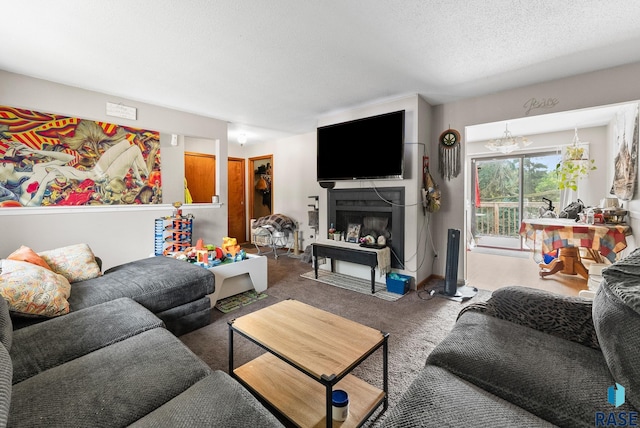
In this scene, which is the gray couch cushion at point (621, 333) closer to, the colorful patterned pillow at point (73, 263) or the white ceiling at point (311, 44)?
the white ceiling at point (311, 44)

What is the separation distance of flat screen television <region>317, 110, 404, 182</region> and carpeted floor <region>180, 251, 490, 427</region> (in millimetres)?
1469

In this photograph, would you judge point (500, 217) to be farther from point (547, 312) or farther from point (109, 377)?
point (109, 377)

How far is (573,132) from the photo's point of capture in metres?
4.44

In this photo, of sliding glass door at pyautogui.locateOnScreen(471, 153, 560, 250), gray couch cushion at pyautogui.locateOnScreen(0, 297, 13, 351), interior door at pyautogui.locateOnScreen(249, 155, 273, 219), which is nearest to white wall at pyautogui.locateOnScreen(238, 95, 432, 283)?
interior door at pyautogui.locateOnScreen(249, 155, 273, 219)

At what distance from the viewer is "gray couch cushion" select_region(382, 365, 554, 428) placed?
798 mm

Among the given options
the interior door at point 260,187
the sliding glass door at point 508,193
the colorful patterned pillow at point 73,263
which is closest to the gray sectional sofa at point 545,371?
the colorful patterned pillow at point 73,263

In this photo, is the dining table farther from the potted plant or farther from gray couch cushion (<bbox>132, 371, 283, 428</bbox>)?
gray couch cushion (<bbox>132, 371, 283, 428</bbox>)

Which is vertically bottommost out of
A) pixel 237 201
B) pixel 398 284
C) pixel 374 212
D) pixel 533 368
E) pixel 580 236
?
pixel 398 284

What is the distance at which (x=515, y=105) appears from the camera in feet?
9.89

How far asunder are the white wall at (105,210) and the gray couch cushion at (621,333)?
13.6ft

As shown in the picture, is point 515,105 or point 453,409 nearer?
point 453,409

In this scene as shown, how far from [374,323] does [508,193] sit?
4.76 metres

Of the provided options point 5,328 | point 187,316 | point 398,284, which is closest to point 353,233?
point 398,284

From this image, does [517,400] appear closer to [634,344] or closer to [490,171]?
[634,344]
